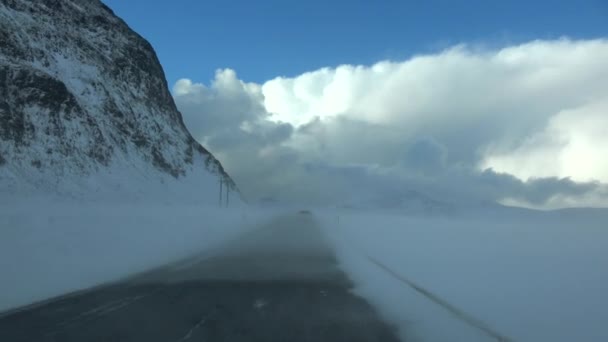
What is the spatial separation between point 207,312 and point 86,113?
69847 millimetres

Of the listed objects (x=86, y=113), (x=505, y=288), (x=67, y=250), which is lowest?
(x=505, y=288)

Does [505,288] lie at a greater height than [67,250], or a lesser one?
lesser

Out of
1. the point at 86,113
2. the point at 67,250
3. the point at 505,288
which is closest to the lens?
the point at 505,288

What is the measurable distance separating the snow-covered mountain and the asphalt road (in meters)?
43.4

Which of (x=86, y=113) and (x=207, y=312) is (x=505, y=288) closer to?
(x=207, y=312)

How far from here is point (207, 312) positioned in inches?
391

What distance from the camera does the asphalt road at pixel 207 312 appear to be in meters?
8.24

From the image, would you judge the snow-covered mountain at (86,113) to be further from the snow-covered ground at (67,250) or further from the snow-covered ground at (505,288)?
the snow-covered ground at (505,288)

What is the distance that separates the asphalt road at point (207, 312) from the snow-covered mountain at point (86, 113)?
43370mm

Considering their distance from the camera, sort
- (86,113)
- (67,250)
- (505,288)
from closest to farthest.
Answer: (505,288)
(67,250)
(86,113)

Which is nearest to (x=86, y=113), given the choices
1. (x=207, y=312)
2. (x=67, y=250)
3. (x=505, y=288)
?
(x=67, y=250)

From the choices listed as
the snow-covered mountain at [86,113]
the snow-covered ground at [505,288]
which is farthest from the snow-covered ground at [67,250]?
the snow-covered mountain at [86,113]

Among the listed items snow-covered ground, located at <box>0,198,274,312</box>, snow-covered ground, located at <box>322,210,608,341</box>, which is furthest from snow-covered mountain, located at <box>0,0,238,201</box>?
snow-covered ground, located at <box>322,210,608,341</box>

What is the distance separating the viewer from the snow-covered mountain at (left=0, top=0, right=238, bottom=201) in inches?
2306
